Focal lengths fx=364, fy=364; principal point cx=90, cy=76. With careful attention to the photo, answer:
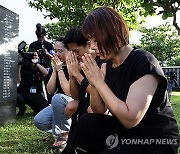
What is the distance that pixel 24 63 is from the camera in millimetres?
6520

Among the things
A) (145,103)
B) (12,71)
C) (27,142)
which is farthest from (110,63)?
(12,71)

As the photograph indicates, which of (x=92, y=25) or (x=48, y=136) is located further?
(x=48, y=136)

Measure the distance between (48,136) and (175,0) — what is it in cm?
219

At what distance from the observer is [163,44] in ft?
102

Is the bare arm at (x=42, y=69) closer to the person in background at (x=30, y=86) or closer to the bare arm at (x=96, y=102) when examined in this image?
the person in background at (x=30, y=86)

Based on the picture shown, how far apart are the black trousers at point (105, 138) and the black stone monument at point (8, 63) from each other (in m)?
3.65

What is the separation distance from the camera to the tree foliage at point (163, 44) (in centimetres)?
3086

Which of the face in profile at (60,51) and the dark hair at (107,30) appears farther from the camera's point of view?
the face in profile at (60,51)

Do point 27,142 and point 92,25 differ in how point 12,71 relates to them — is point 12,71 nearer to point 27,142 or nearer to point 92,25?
point 27,142

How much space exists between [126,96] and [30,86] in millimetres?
4735

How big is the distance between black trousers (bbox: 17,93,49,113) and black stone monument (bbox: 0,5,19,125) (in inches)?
14.7

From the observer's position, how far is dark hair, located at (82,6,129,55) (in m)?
1.93

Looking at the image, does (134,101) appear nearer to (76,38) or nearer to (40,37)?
(76,38)

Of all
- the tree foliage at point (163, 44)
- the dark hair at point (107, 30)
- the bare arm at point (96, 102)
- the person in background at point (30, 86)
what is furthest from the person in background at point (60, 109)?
the tree foliage at point (163, 44)
